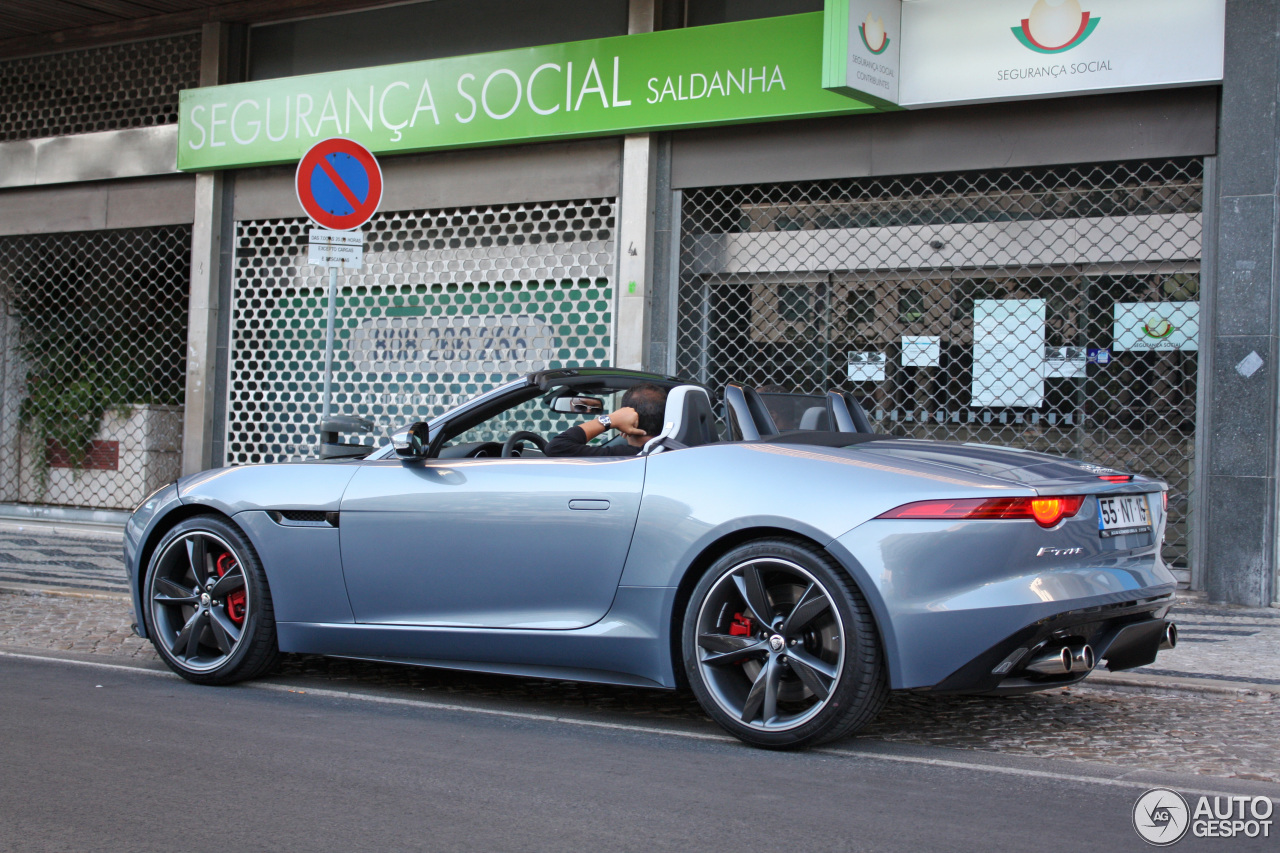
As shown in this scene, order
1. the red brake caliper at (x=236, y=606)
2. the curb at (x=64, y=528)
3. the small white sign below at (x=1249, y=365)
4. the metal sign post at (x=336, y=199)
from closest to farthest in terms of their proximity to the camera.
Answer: the red brake caliper at (x=236, y=606) → the metal sign post at (x=336, y=199) → the small white sign below at (x=1249, y=365) → the curb at (x=64, y=528)

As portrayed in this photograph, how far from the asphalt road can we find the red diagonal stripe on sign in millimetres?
3868

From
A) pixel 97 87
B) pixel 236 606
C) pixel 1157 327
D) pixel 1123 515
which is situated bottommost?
pixel 236 606

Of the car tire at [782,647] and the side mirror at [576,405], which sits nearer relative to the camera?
the car tire at [782,647]

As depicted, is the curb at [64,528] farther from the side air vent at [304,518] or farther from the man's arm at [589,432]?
the man's arm at [589,432]

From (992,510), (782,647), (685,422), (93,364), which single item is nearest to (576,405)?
(685,422)

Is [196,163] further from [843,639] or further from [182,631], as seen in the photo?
[843,639]

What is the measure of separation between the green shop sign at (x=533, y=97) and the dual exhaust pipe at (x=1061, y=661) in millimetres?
6174

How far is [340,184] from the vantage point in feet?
26.8

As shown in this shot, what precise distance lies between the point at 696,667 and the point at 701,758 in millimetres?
332

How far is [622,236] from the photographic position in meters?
10.9

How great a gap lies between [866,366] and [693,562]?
5914mm

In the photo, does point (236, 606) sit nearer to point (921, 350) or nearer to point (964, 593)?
point (964, 593)

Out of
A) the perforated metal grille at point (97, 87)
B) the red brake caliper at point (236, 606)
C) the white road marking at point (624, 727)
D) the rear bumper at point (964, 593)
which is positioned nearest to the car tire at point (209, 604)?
the red brake caliper at point (236, 606)

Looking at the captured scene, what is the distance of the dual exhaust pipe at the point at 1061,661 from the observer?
4.25 m
